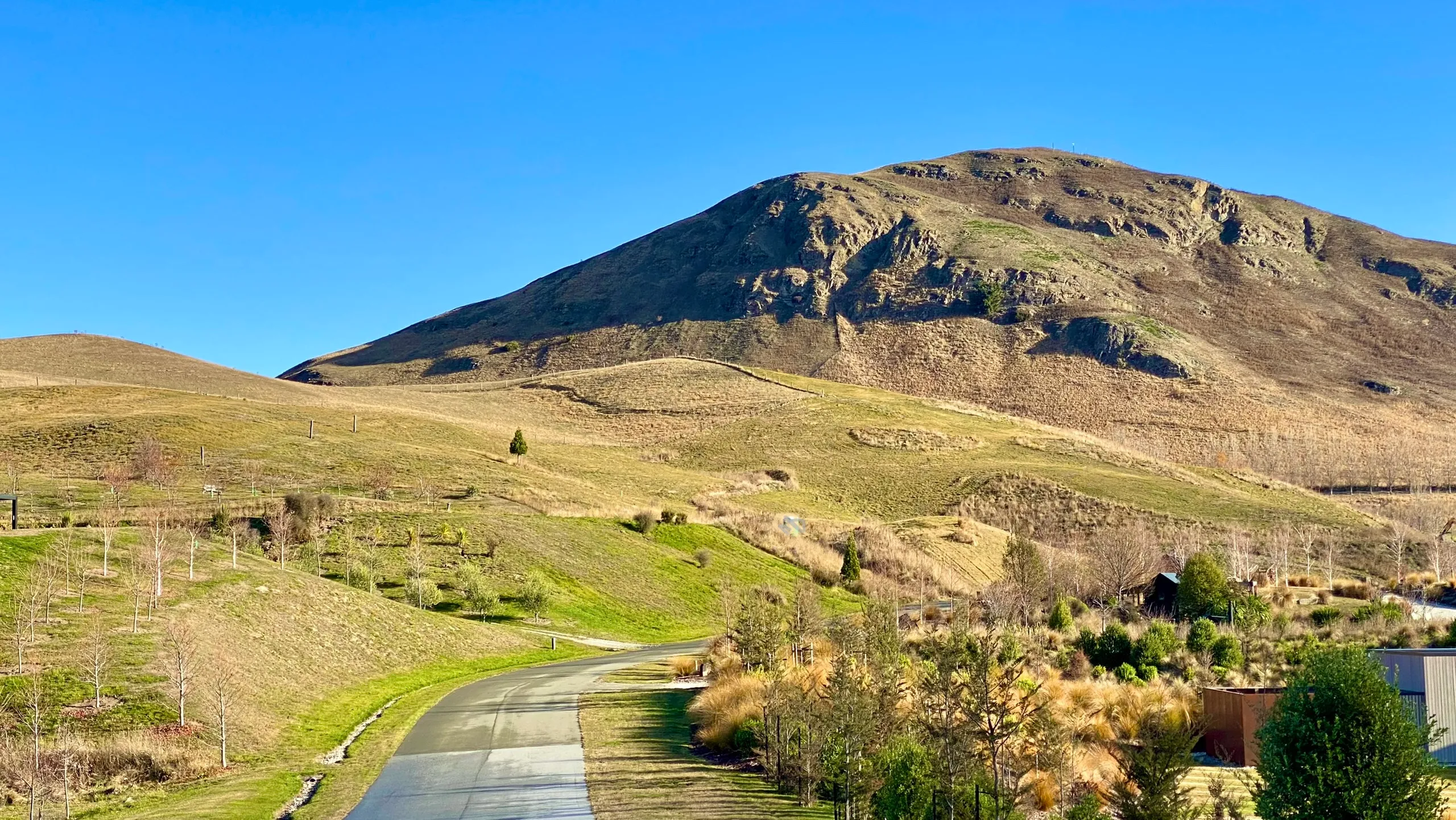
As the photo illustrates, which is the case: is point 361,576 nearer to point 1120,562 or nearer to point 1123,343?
point 1120,562

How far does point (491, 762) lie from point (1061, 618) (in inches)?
960

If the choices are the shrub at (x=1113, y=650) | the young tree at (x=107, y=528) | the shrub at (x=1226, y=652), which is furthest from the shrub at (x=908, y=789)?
the young tree at (x=107, y=528)

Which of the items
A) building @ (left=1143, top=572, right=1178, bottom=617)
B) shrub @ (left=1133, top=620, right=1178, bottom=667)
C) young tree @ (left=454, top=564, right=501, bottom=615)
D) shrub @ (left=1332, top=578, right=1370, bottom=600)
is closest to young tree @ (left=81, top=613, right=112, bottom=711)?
young tree @ (left=454, top=564, right=501, bottom=615)

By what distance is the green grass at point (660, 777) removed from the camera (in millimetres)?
19656

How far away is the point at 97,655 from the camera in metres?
26.6

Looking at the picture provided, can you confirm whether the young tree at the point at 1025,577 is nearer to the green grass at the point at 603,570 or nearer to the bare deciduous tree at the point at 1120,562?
the bare deciduous tree at the point at 1120,562

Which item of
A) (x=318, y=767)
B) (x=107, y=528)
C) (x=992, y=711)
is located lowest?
(x=318, y=767)

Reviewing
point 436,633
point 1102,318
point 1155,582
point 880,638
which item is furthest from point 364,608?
point 1102,318

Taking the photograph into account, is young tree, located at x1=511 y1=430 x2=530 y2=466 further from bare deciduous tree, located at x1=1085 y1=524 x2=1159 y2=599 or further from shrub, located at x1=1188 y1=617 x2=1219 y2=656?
shrub, located at x1=1188 y1=617 x2=1219 y2=656

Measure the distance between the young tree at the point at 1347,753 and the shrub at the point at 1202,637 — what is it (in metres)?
19.0

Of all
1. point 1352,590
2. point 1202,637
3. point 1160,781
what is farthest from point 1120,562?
point 1160,781

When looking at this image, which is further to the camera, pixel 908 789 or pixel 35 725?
pixel 35 725

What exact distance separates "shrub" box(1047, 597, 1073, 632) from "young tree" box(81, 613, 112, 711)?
3016cm

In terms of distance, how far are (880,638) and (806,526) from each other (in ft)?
179
